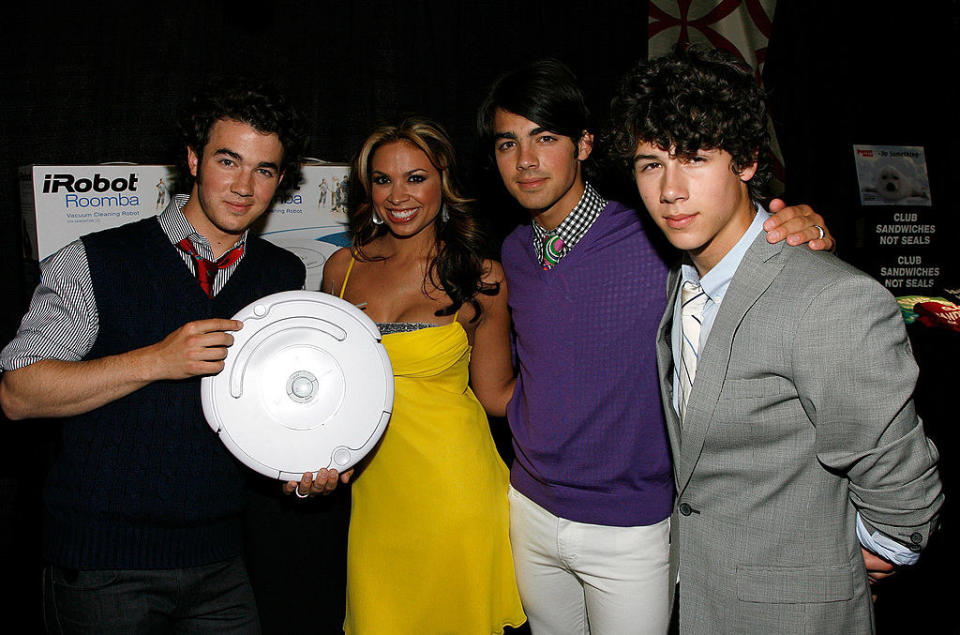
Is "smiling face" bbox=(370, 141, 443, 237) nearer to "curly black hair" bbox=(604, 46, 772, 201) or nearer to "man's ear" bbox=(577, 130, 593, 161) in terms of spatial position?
"man's ear" bbox=(577, 130, 593, 161)

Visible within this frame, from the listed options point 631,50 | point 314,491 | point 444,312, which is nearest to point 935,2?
point 631,50

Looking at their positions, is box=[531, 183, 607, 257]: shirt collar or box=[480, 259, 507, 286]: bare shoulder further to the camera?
box=[480, 259, 507, 286]: bare shoulder

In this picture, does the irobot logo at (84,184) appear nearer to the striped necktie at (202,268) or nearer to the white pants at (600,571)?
the striped necktie at (202,268)

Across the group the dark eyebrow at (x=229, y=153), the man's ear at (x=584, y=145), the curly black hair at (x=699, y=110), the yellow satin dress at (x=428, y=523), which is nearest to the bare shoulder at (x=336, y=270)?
the yellow satin dress at (x=428, y=523)


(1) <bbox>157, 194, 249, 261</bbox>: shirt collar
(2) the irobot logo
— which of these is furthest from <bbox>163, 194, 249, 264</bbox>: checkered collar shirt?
(2) the irobot logo

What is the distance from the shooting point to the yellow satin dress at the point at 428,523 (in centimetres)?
193

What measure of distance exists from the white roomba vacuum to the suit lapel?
709mm

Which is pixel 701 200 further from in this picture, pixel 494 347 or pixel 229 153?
pixel 229 153

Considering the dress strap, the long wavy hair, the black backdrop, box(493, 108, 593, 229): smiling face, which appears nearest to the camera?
box(493, 108, 593, 229): smiling face

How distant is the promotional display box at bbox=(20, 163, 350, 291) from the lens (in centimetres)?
222

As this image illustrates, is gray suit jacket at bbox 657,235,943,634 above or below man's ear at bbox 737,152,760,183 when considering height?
below

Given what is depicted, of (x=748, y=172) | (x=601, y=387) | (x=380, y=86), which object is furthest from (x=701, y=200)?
(x=380, y=86)

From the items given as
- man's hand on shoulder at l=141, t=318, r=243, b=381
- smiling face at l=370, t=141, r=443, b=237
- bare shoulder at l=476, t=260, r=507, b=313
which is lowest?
man's hand on shoulder at l=141, t=318, r=243, b=381

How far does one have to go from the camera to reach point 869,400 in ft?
3.71
